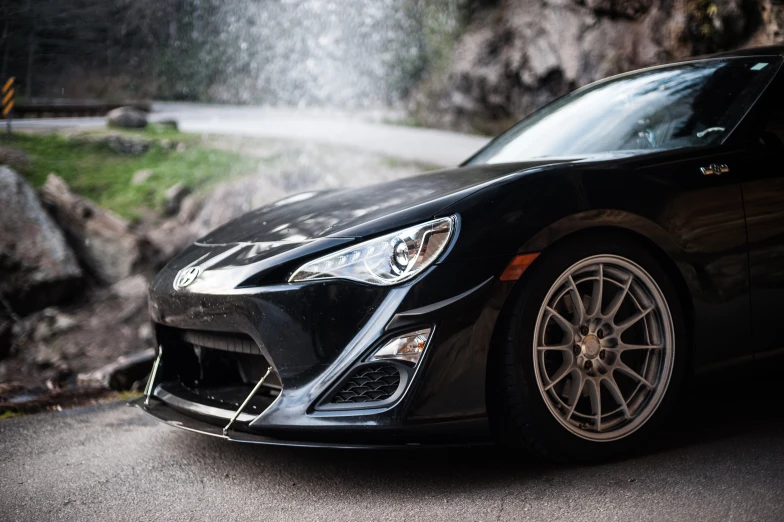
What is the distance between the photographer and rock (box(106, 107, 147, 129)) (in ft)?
20.1

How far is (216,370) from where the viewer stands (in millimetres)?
2666

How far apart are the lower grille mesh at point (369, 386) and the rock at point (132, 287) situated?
4186mm

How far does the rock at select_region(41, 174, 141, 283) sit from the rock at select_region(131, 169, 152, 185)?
14.2 inches

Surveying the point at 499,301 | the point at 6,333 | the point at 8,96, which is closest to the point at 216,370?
the point at 499,301

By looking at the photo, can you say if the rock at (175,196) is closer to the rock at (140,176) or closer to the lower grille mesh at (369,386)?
the rock at (140,176)

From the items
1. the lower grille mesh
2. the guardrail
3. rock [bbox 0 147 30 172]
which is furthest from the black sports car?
rock [bbox 0 147 30 172]

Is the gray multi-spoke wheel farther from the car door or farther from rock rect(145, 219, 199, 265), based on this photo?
rock rect(145, 219, 199, 265)

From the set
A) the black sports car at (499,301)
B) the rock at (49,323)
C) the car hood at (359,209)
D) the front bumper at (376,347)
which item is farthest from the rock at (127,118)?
the front bumper at (376,347)

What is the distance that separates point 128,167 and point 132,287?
→ 1076 mm

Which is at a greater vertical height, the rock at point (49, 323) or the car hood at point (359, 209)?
the car hood at point (359, 209)

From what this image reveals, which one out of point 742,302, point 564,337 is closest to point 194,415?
point 564,337

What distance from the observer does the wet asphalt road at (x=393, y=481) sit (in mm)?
2125

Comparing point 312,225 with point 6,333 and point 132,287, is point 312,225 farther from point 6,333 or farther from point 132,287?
point 132,287

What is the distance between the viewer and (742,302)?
8.59 ft
